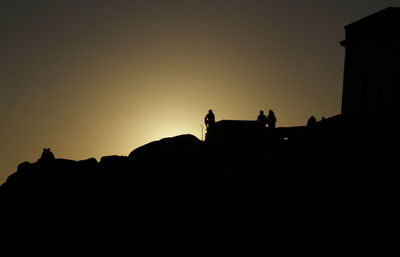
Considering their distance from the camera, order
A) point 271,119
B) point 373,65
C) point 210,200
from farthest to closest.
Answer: point 271,119 < point 373,65 < point 210,200

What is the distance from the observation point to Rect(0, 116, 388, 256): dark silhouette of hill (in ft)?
49.7

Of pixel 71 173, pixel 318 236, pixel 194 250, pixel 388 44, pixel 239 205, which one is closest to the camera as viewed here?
pixel 318 236

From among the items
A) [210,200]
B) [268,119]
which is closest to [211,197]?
[210,200]

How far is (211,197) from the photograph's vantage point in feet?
62.8

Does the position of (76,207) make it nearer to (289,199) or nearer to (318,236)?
(289,199)

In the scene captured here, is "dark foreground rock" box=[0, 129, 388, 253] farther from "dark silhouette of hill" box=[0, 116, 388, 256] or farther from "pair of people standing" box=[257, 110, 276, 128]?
"pair of people standing" box=[257, 110, 276, 128]

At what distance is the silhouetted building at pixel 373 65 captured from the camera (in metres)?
25.8

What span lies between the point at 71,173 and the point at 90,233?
9.55 m

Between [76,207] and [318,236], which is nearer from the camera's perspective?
[318,236]

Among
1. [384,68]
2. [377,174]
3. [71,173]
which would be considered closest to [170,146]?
[71,173]

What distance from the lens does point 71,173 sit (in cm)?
3077

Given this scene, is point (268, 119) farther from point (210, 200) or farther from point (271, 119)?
point (210, 200)

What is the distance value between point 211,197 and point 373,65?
1371cm

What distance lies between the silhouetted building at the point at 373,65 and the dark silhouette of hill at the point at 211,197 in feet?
13.7
